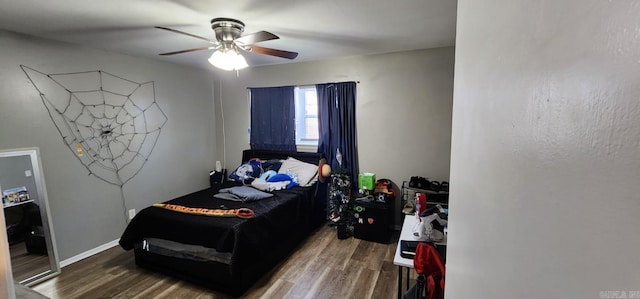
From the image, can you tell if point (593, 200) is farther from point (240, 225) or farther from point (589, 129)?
point (240, 225)

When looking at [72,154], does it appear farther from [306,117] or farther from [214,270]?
[306,117]

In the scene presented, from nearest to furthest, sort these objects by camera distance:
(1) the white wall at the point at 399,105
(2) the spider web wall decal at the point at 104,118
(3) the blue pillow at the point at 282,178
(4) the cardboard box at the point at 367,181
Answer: (2) the spider web wall decal at the point at 104,118, (1) the white wall at the point at 399,105, (4) the cardboard box at the point at 367,181, (3) the blue pillow at the point at 282,178

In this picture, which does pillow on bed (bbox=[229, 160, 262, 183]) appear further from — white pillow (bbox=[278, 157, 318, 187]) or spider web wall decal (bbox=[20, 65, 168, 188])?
spider web wall decal (bbox=[20, 65, 168, 188])

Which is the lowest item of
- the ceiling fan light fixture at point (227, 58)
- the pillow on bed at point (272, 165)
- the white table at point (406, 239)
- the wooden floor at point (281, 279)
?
the wooden floor at point (281, 279)

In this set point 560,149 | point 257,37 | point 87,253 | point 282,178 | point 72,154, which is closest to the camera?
point 560,149

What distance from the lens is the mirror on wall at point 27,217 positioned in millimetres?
2381

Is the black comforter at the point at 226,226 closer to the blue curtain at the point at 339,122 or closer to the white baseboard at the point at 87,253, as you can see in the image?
the white baseboard at the point at 87,253

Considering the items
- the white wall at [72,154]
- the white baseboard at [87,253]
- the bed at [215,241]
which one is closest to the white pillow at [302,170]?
the bed at [215,241]

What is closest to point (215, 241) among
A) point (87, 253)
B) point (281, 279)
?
point (281, 279)

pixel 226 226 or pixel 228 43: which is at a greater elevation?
pixel 228 43

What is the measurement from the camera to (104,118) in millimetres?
3008

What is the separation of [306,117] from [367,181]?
140 cm

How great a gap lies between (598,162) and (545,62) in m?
0.16

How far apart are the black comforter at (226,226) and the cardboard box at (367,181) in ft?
2.70
